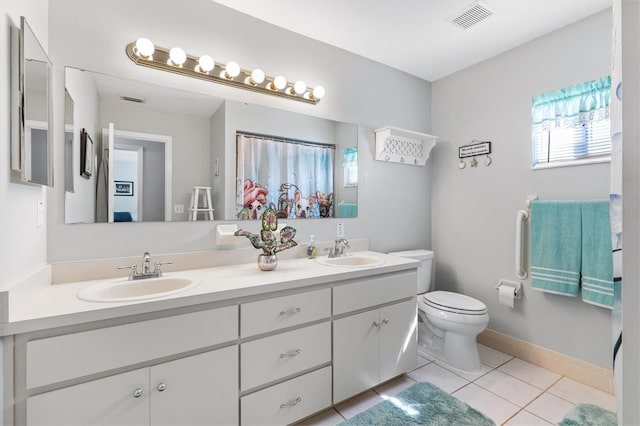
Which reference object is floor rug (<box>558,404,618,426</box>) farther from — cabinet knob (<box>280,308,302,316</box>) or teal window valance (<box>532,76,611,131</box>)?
teal window valance (<box>532,76,611,131</box>)

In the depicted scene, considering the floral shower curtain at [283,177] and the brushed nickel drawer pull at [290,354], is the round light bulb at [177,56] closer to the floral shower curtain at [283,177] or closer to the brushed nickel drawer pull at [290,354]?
the floral shower curtain at [283,177]

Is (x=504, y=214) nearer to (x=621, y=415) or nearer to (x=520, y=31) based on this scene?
(x=520, y=31)

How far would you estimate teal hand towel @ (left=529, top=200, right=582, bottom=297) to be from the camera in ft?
6.35

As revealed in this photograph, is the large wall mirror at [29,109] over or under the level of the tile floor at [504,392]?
over

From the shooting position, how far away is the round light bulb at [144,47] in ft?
5.09

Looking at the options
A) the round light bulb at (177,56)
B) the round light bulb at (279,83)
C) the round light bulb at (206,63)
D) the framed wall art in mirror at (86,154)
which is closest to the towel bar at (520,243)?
the round light bulb at (279,83)

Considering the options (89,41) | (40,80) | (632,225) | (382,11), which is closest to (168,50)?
(89,41)

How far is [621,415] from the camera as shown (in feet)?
1.43

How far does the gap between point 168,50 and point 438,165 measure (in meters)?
2.44

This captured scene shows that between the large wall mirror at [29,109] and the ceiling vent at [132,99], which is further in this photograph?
the ceiling vent at [132,99]

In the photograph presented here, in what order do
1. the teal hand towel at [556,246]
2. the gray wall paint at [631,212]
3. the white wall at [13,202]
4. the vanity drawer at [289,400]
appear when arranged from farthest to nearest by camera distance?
the teal hand towel at [556,246], the vanity drawer at [289,400], the white wall at [13,202], the gray wall paint at [631,212]

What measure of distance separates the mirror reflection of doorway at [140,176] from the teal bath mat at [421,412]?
1594mm

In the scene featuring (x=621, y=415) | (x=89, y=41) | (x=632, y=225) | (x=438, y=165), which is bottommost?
(x=621, y=415)

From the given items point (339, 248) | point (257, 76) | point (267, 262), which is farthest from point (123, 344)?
point (257, 76)
